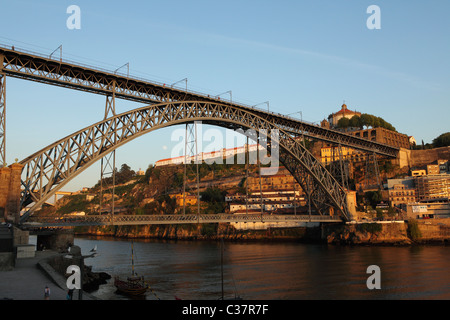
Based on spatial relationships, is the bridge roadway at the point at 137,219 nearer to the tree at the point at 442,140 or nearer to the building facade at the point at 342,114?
the tree at the point at 442,140

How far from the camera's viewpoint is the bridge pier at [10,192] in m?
29.9

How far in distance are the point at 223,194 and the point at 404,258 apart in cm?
5915

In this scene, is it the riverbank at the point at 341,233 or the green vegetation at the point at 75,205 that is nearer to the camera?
the riverbank at the point at 341,233

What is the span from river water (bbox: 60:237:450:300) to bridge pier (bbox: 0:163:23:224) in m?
8.65

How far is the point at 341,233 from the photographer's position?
62.2 meters

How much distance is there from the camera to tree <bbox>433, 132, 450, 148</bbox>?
320 feet

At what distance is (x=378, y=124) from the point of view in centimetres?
11100

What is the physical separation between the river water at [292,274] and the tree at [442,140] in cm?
5846

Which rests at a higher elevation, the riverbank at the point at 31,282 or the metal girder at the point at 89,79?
the metal girder at the point at 89,79

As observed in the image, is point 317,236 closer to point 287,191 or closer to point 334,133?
point 334,133

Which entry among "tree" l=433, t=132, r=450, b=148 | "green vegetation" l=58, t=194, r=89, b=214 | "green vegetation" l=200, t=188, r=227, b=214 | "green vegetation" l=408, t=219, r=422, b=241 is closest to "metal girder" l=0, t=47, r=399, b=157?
"green vegetation" l=408, t=219, r=422, b=241

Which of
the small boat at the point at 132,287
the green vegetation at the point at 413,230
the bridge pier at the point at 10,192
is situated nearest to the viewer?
the small boat at the point at 132,287

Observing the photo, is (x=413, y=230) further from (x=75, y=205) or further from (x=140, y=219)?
(x=75, y=205)

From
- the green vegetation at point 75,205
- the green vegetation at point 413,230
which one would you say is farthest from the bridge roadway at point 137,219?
the green vegetation at point 75,205
